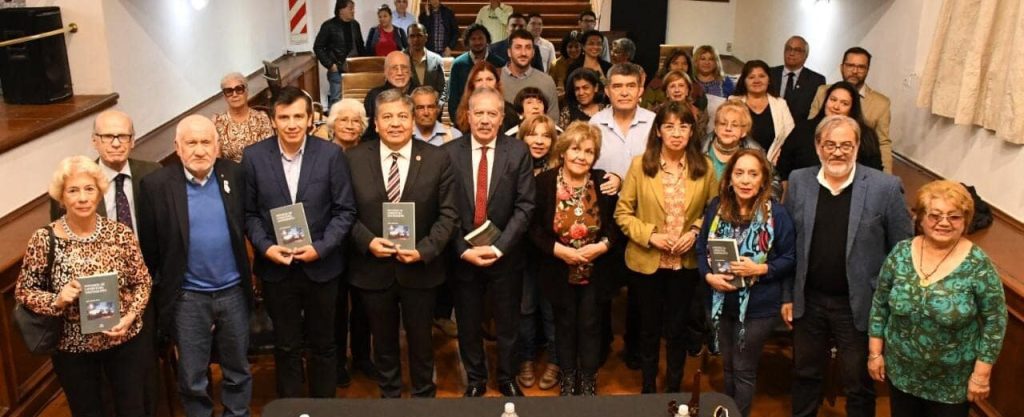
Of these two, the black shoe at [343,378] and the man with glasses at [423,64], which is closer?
the black shoe at [343,378]

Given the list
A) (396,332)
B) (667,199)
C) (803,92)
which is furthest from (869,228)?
(803,92)

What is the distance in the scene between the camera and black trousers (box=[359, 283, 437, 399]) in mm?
3795

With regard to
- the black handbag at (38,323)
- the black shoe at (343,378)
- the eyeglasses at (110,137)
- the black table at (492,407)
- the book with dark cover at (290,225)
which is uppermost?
the eyeglasses at (110,137)

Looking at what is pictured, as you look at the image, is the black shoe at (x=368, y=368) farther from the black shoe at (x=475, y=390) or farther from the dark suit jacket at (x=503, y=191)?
the dark suit jacket at (x=503, y=191)

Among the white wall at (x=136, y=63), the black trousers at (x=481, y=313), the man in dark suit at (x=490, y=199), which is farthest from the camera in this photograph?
the white wall at (x=136, y=63)

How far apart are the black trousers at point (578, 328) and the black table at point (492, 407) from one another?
1.17m

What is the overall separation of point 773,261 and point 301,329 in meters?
2.04

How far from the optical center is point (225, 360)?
3.67 metres

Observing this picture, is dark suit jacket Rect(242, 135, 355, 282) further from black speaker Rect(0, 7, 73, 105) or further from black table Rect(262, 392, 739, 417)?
black speaker Rect(0, 7, 73, 105)

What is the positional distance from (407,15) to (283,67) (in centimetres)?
167

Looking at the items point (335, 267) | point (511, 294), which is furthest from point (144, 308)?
point (511, 294)

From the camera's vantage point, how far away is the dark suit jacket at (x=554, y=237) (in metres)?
3.83

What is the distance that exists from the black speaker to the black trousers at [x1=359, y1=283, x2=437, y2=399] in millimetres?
2386

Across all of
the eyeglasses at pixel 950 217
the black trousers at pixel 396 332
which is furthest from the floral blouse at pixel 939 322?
the black trousers at pixel 396 332
